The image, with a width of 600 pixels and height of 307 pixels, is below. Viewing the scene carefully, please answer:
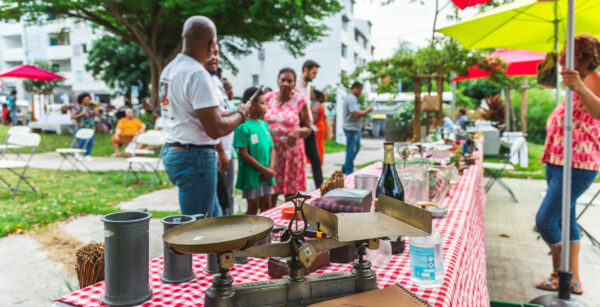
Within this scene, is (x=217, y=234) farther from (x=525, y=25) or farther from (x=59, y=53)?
(x=59, y=53)

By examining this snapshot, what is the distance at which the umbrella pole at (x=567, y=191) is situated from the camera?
7.84 ft

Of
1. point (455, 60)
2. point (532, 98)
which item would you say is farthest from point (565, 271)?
point (532, 98)

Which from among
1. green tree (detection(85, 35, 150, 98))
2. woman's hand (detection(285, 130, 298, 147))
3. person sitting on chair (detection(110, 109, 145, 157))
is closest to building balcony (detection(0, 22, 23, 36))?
green tree (detection(85, 35, 150, 98))

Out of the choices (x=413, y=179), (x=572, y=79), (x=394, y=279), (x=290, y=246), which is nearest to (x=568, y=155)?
(x=572, y=79)

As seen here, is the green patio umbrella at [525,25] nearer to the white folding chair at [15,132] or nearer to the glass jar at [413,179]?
the glass jar at [413,179]

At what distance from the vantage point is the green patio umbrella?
317 centimetres

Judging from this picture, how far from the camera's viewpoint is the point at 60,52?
44281mm

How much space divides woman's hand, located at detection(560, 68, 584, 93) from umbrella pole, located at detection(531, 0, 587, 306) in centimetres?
3

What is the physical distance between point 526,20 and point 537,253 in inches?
90.7

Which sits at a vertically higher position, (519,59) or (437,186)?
(519,59)

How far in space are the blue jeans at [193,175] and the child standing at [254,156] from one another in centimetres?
115

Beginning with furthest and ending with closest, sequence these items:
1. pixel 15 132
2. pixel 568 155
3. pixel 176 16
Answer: pixel 176 16, pixel 15 132, pixel 568 155

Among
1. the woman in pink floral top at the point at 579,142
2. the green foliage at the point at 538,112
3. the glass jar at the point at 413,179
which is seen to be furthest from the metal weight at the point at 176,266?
the green foliage at the point at 538,112

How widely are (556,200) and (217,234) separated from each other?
8.98 ft
